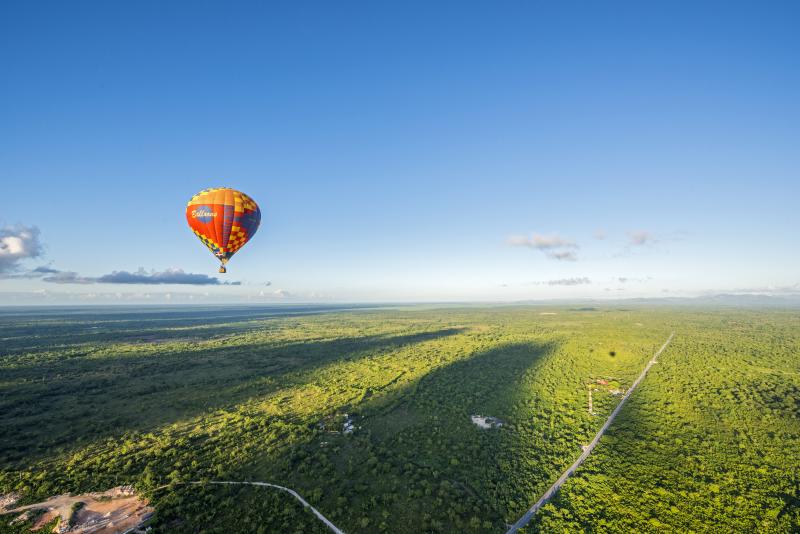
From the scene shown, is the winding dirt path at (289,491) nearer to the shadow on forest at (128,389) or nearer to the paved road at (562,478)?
the paved road at (562,478)

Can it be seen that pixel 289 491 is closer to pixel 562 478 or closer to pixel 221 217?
pixel 562 478

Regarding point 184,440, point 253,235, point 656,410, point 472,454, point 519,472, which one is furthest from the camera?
point 253,235

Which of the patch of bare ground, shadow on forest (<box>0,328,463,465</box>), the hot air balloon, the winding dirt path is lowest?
shadow on forest (<box>0,328,463,465</box>)

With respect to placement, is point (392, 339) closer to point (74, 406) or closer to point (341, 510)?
point (74, 406)

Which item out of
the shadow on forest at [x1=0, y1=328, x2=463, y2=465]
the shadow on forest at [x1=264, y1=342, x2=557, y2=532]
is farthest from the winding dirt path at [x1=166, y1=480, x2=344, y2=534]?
the shadow on forest at [x1=0, y1=328, x2=463, y2=465]

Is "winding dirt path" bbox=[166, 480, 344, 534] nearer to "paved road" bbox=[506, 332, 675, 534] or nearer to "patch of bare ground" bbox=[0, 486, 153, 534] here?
"patch of bare ground" bbox=[0, 486, 153, 534]

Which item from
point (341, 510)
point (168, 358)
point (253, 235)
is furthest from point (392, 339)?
point (341, 510)
